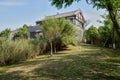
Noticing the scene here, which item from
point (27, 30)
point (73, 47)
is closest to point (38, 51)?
point (73, 47)

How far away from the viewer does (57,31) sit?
2661cm

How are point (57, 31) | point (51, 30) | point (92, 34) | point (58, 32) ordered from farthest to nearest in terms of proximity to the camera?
point (92, 34) < point (58, 32) < point (57, 31) < point (51, 30)

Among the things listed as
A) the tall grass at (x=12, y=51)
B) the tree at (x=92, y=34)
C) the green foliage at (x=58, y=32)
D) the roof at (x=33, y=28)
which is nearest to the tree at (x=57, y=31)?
the green foliage at (x=58, y=32)

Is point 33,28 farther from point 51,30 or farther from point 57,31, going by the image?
point 51,30

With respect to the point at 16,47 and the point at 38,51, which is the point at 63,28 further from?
the point at 16,47

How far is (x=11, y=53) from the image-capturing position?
17.5 meters

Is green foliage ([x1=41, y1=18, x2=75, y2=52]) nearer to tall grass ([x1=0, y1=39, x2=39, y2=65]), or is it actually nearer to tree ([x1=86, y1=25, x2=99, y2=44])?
tall grass ([x1=0, y1=39, x2=39, y2=65])

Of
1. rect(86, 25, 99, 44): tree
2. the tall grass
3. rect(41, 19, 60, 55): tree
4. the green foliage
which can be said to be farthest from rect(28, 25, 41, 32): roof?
the tall grass

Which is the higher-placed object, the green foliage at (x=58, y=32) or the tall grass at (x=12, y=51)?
the green foliage at (x=58, y=32)

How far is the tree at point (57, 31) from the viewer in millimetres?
26094

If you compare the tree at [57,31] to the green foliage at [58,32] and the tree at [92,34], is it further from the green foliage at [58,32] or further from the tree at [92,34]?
the tree at [92,34]

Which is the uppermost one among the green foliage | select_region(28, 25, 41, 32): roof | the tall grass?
select_region(28, 25, 41, 32): roof

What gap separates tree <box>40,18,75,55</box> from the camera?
85.6 feet

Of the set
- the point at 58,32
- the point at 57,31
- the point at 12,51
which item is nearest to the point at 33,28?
the point at 58,32
